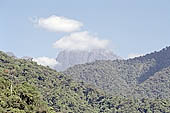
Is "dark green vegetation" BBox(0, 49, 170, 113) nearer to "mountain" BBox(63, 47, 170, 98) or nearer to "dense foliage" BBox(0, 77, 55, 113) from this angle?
"dense foliage" BBox(0, 77, 55, 113)

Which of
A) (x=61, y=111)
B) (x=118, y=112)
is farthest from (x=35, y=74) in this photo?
(x=118, y=112)

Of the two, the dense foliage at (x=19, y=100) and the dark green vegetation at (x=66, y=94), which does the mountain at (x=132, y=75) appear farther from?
the dense foliage at (x=19, y=100)

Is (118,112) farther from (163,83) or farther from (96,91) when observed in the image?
(163,83)

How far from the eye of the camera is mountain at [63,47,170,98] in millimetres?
132500

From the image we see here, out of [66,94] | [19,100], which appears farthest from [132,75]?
[19,100]

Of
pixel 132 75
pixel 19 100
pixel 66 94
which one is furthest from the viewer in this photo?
pixel 132 75

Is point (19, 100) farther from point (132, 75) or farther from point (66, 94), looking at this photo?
point (132, 75)

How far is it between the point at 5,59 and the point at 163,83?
74.3 meters

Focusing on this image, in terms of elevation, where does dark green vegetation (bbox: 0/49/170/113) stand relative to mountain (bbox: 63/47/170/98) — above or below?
below

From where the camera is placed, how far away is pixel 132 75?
17475cm

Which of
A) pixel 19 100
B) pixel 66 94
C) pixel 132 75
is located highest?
pixel 132 75

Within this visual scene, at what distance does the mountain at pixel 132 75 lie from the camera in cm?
13250

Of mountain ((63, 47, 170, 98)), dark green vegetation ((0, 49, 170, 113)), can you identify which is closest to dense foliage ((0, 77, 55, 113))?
dark green vegetation ((0, 49, 170, 113))

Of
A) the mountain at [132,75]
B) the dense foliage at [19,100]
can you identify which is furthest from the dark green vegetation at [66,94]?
the mountain at [132,75]
